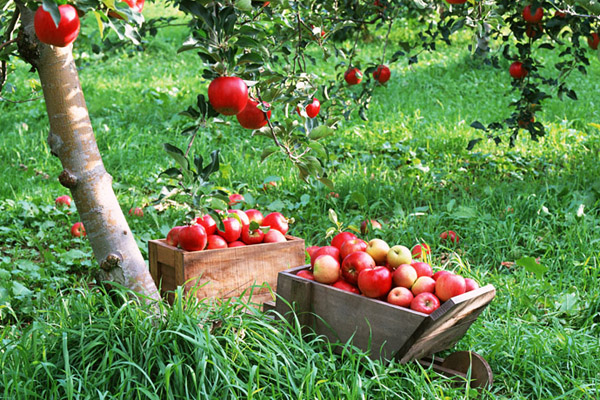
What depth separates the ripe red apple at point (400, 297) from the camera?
6.64 feet

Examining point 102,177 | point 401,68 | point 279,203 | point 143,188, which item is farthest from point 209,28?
point 401,68

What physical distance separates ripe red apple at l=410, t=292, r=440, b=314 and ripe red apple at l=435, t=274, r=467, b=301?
0.03m

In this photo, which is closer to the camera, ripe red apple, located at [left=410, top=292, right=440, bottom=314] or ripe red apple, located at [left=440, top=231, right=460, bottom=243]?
ripe red apple, located at [left=410, top=292, right=440, bottom=314]

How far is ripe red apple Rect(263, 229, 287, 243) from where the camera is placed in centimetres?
259

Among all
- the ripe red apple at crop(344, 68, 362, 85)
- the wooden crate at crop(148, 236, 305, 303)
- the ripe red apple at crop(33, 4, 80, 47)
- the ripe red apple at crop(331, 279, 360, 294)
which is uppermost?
the ripe red apple at crop(33, 4, 80, 47)

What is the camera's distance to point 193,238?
236cm

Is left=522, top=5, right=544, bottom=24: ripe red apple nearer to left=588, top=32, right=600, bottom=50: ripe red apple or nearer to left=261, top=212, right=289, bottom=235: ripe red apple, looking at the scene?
left=588, top=32, right=600, bottom=50: ripe red apple

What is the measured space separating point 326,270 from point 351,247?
175 millimetres

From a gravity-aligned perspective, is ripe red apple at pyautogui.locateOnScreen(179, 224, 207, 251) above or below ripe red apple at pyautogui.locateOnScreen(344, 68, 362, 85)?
below

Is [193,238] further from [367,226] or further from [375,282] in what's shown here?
[367,226]

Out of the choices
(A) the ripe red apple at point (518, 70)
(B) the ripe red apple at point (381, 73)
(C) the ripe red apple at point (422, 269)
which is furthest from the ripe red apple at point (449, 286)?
(A) the ripe red apple at point (518, 70)

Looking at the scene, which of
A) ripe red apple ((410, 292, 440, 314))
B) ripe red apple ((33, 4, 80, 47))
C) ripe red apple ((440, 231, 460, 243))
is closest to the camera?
ripe red apple ((33, 4, 80, 47))

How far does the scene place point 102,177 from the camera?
2.10 metres

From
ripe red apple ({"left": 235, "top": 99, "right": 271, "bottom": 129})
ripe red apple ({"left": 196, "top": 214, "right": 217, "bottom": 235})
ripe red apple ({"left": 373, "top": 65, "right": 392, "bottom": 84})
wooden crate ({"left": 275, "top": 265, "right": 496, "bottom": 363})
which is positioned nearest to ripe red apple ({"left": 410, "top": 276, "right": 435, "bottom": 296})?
wooden crate ({"left": 275, "top": 265, "right": 496, "bottom": 363})
